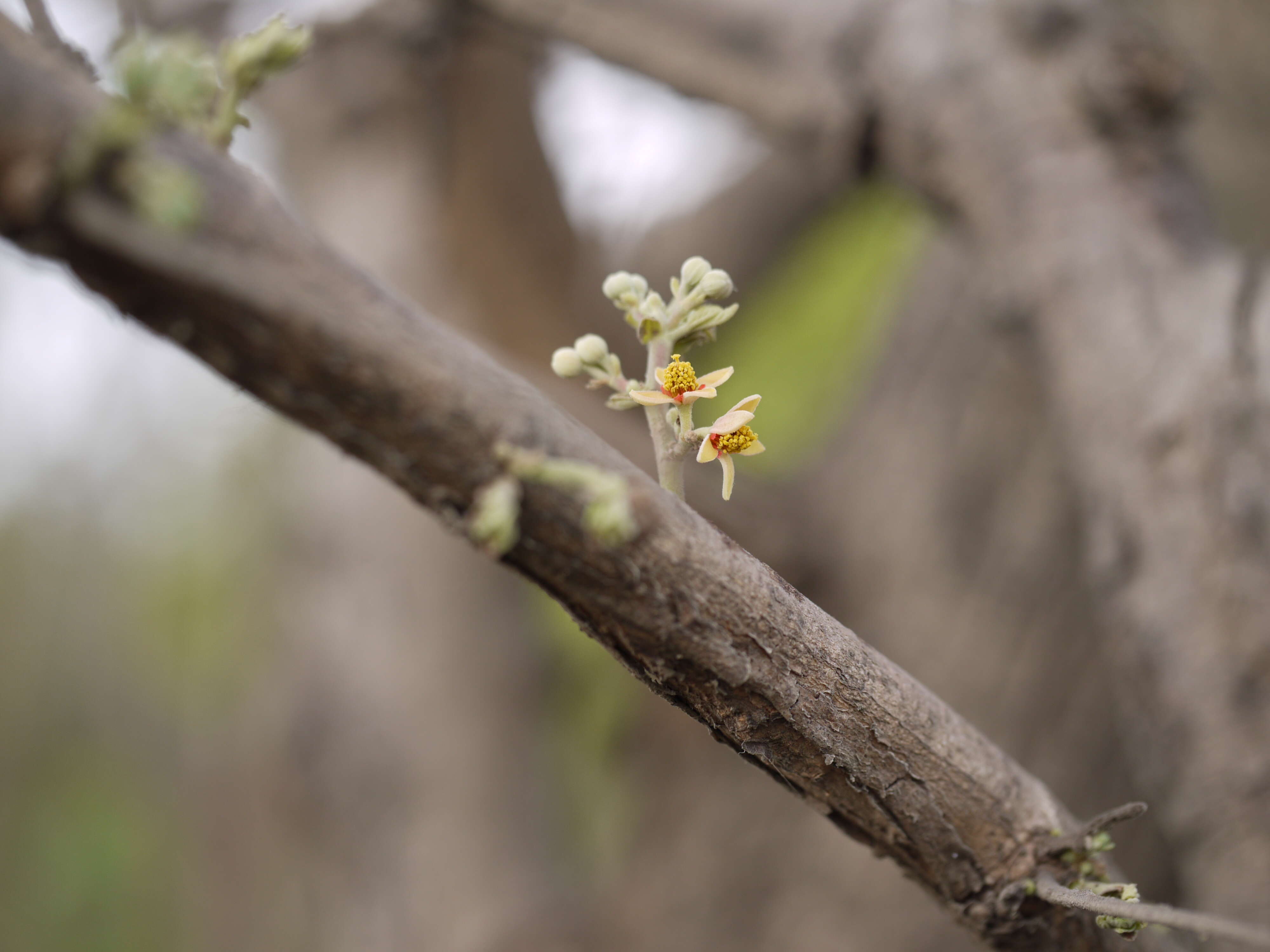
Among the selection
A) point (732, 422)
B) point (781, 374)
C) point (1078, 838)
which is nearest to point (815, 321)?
point (781, 374)

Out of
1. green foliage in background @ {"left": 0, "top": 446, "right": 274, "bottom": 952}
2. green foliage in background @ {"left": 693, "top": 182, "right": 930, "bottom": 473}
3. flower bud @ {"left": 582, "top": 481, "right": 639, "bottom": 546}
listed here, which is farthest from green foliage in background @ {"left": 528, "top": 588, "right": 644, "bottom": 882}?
flower bud @ {"left": 582, "top": 481, "right": 639, "bottom": 546}

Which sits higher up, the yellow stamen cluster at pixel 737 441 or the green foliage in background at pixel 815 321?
the green foliage in background at pixel 815 321

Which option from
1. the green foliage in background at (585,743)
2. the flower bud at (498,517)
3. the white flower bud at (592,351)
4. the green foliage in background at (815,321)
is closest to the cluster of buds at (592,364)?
the white flower bud at (592,351)

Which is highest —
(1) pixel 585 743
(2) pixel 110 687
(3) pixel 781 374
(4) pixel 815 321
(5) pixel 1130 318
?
(4) pixel 815 321

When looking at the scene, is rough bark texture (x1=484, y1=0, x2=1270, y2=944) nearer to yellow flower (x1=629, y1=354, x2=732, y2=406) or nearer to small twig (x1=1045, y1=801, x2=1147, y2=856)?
small twig (x1=1045, y1=801, x2=1147, y2=856)

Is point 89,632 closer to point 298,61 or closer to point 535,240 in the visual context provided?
point 535,240

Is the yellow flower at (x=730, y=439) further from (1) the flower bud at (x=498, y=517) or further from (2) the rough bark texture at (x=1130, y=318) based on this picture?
(2) the rough bark texture at (x=1130, y=318)

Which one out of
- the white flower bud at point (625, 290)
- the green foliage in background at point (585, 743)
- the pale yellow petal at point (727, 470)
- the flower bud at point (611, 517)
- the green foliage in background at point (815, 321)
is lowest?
the flower bud at point (611, 517)

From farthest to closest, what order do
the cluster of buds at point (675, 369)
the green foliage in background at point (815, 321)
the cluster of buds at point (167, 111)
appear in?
1. the green foliage in background at point (815, 321)
2. the cluster of buds at point (675, 369)
3. the cluster of buds at point (167, 111)

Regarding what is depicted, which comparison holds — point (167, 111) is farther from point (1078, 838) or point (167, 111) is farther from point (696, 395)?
point (1078, 838)
